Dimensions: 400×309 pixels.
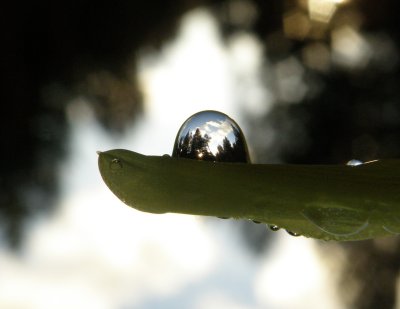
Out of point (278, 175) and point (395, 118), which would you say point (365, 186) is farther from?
point (395, 118)

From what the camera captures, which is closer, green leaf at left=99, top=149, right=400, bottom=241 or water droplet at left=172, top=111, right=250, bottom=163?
green leaf at left=99, top=149, right=400, bottom=241

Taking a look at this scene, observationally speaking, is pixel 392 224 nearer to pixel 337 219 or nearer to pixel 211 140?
pixel 337 219

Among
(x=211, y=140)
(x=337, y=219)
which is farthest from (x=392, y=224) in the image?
(x=211, y=140)

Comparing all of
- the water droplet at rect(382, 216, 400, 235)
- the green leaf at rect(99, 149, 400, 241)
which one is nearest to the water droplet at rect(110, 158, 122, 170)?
the green leaf at rect(99, 149, 400, 241)

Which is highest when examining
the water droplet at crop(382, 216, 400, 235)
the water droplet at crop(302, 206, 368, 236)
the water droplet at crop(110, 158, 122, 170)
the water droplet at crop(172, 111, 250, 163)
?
the water droplet at crop(172, 111, 250, 163)

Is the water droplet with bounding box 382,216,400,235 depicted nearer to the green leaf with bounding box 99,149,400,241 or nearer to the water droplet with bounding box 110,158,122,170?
the green leaf with bounding box 99,149,400,241

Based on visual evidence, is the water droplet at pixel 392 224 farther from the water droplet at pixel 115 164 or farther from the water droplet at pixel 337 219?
the water droplet at pixel 115 164

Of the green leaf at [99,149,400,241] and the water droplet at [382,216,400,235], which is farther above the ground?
the green leaf at [99,149,400,241]

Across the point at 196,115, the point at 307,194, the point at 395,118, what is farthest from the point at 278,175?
the point at 395,118

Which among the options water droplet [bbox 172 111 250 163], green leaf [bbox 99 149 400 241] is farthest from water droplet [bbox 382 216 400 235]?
water droplet [bbox 172 111 250 163]
